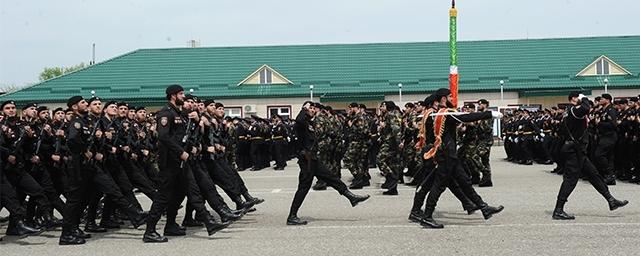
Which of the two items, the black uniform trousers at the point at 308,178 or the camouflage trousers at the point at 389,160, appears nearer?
the black uniform trousers at the point at 308,178

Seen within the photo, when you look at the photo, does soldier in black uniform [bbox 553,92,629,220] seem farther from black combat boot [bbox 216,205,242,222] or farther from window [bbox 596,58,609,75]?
window [bbox 596,58,609,75]

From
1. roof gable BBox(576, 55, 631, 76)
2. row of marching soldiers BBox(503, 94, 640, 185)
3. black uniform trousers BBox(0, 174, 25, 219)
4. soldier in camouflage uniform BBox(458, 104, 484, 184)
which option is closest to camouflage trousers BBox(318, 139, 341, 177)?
soldier in camouflage uniform BBox(458, 104, 484, 184)

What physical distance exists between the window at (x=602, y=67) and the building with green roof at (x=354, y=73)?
53mm

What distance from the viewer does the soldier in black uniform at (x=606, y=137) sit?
1501 centimetres

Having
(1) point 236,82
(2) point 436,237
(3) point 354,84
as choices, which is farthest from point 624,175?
(1) point 236,82

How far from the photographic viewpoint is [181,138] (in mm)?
9453

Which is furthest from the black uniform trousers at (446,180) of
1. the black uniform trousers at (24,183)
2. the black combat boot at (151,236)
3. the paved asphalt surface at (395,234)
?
the black uniform trousers at (24,183)

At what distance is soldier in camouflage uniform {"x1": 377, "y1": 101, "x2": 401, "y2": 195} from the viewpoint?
14.5m

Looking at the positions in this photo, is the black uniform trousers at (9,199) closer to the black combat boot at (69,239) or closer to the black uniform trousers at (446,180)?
the black combat boot at (69,239)

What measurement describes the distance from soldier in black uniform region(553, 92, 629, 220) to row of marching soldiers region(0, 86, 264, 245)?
4351mm

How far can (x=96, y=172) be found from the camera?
9.65 meters

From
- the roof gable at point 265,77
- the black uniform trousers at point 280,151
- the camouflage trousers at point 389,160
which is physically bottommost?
the black uniform trousers at point 280,151

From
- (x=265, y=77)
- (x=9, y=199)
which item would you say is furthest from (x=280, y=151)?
(x=265, y=77)

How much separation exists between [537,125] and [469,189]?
40.7ft
